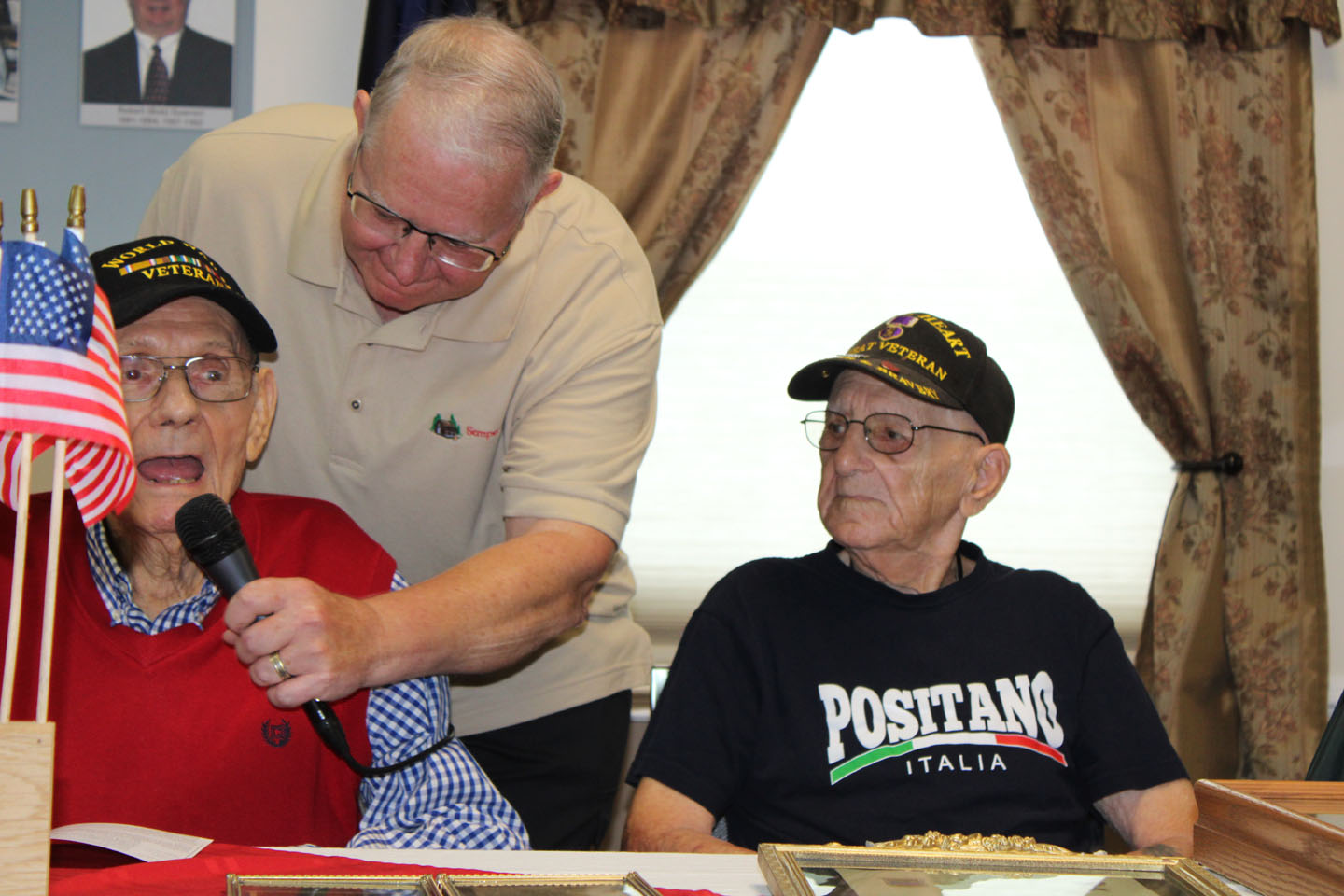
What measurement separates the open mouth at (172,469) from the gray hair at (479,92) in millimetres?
489

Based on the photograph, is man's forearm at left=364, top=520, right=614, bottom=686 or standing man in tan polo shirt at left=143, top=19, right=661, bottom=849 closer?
man's forearm at left=364, top=520, right=614, bottom=686

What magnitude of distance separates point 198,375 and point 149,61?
1.90m

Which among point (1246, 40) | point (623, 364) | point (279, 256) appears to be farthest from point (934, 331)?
point (1246, 40)

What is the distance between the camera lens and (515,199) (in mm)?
1646

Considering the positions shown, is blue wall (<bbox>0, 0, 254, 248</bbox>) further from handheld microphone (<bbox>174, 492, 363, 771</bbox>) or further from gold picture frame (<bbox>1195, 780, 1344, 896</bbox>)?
gold picture frame (<bbox>1195, 780, 1344, 896</bbox>)

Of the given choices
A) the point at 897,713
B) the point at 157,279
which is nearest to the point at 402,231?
the point at 157,279

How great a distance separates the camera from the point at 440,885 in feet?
3.29

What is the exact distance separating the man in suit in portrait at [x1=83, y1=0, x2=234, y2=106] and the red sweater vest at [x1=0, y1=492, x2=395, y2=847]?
1854 mm

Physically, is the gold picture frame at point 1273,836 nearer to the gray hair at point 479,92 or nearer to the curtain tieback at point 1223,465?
the gray hair at point 479,92

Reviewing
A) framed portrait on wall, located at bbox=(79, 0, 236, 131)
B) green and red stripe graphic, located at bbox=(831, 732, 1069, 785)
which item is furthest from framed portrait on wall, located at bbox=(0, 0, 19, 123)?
green and red stripe graphic, located at bbox=(831, 732, 1069, 785)

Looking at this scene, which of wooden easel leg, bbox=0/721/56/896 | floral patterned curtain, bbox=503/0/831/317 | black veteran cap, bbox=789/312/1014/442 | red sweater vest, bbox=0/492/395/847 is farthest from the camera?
floral patterned curtain, bbox=503/0/831/317

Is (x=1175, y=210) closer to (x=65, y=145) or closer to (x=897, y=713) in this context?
(x=897, y=713)

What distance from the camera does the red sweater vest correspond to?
1426 millimetres

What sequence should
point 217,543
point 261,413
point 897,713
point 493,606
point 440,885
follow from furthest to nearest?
point 897,713 < point 261,413 < point 493,606 < point 217,543 < point 440,885
